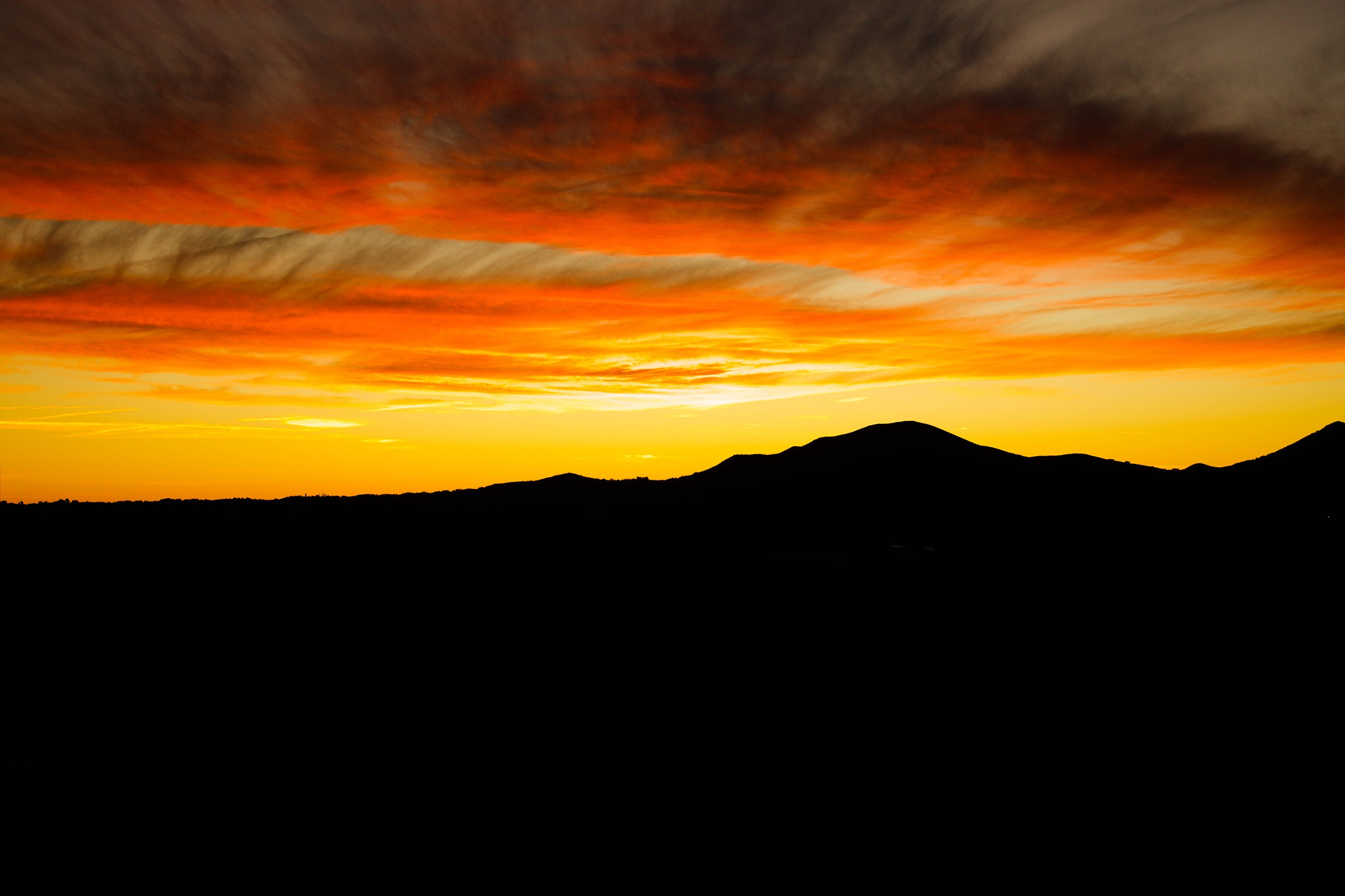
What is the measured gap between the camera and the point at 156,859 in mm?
8891

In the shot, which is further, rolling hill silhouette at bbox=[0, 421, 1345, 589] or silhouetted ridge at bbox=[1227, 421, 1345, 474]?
silhouetted ridge at bbox=[1227, 421, 1345, 474]

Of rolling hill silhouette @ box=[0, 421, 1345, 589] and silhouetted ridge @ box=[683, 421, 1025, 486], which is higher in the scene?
silhouetted ridge @ box=[683, 421, 1025, 486]

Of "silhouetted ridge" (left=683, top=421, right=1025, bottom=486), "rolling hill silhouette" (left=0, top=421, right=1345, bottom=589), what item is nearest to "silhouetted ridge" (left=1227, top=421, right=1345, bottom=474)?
"rolling hill silhouette" (left=0, top=421, right=1345, bottom=589)

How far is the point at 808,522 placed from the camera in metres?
82.8

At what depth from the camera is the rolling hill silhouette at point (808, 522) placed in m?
36.2

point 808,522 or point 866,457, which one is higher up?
point 866,457

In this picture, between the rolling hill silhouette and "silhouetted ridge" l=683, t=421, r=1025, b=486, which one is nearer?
the rolling hill silhouette

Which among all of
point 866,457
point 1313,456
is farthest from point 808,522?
point 1313,456

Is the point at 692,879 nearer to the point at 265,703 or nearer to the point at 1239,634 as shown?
the point at 265,703

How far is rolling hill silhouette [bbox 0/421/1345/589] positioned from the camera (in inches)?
1423

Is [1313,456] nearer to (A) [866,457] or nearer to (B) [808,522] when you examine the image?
(A) [866,457]

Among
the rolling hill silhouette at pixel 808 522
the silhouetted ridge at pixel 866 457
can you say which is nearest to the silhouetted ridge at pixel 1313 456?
the rolling hill silhouette at pixel 808 522

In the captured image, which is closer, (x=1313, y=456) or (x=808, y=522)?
(x=808, y=522)

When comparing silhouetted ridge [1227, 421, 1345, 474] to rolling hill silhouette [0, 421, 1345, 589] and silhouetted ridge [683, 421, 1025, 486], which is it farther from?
silhouetted ridge [683, 421, 1025, 486]
